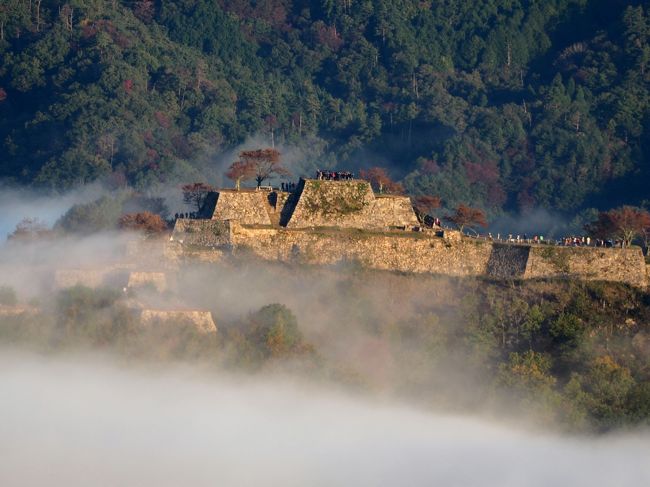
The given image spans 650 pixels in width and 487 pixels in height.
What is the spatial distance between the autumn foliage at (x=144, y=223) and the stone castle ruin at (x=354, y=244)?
2.56 metres

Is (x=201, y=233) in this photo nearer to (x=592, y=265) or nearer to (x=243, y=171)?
(x=243, y=171)

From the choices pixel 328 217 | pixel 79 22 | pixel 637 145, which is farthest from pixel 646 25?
pixel 328 217

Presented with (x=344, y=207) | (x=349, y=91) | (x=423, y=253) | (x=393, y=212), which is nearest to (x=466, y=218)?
(x=393, y=212)

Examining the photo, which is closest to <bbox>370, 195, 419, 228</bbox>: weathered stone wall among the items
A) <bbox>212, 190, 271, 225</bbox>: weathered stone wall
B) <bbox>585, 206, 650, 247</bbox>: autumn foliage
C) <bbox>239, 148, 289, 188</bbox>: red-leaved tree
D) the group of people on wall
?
the group of people on wall

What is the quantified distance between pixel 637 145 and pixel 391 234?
2038 inches

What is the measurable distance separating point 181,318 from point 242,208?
786 centimetres

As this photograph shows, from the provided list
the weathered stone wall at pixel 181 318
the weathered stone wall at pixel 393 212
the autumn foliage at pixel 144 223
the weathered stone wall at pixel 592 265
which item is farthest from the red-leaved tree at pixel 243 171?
the weathered stone wall at pixel 592 265

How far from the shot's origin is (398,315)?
9156 cm

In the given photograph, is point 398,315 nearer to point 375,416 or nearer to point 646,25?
point 375,416

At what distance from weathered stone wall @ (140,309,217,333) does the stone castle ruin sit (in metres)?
4.60

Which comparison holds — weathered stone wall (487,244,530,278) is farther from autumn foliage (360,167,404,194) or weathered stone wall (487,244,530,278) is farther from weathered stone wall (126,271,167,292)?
weathered stone wall (126,271,167,292)

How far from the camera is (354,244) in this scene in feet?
304

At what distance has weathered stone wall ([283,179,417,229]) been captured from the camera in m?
94.2

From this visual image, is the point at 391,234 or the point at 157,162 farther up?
the point at 391,234
